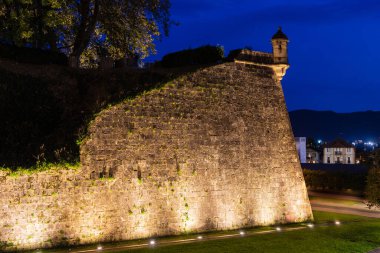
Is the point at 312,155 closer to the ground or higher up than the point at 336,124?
closer to the ground

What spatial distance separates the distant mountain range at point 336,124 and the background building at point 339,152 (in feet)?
180

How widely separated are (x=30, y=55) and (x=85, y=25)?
535 centimetres

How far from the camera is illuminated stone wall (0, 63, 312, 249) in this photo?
13258 mm

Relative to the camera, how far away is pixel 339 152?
10894cm

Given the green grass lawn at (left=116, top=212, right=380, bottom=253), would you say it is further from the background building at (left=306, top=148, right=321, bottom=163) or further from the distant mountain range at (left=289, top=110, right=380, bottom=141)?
the distant mountain range at (left=289, top=110, right=380, bottom=141)

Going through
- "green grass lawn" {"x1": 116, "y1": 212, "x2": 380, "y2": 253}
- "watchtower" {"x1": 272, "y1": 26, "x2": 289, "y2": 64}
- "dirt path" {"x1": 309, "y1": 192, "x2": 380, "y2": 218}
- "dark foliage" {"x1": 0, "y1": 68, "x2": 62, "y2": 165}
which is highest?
"watchtower" {"x1": 272, "y1": 26, "x2": 289, "y2": 64}

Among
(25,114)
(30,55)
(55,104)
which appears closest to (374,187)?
(55,104)

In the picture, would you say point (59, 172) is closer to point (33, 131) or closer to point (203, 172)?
point (33, 131)

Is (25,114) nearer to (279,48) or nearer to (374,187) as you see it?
(279,48)

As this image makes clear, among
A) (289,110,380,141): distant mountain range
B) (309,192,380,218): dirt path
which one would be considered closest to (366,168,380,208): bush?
(309,192,380,218): dirt path

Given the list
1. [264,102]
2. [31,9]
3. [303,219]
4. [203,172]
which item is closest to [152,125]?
[203,172]

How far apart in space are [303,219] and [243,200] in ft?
11.0

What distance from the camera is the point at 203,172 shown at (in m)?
17.0

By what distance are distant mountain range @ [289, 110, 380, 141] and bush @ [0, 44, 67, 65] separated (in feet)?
499
